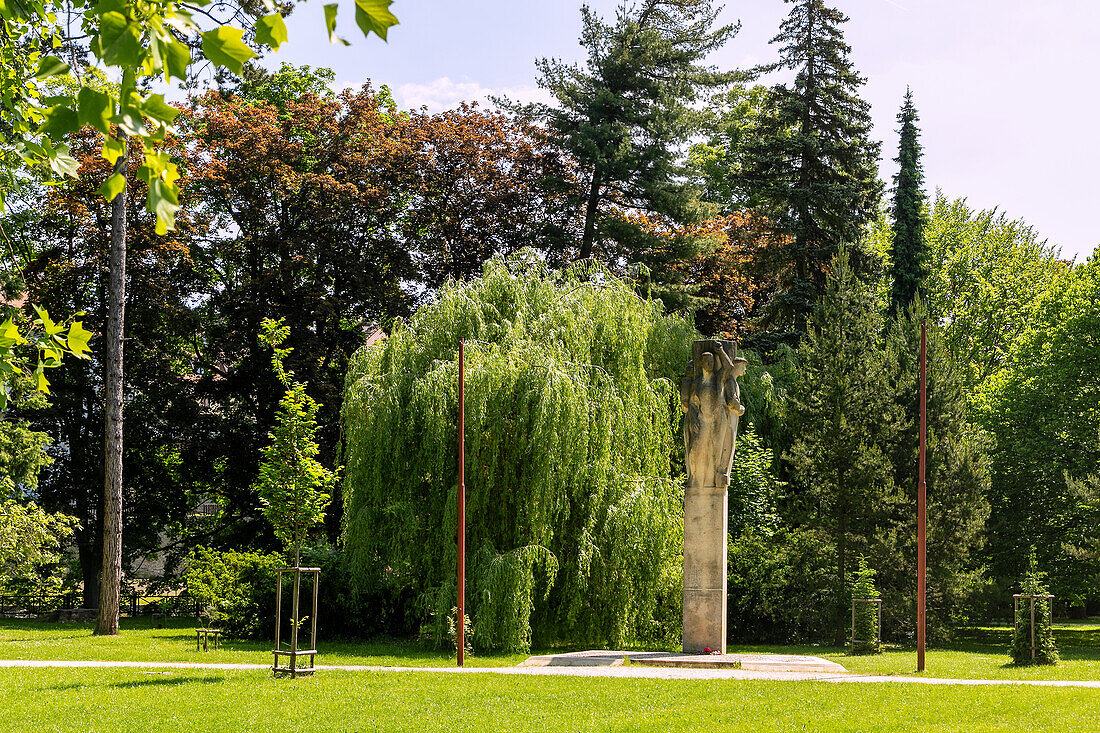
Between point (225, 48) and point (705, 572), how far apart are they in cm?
1707

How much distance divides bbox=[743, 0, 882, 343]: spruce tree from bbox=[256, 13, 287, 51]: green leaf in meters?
32.7

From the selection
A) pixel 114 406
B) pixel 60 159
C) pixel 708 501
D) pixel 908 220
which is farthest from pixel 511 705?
pixel 908 220

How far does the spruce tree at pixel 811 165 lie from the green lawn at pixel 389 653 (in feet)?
41.7

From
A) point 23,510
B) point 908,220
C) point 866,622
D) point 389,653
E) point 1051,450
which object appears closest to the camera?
point 389,653

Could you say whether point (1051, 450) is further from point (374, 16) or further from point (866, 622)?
point (374, 16)

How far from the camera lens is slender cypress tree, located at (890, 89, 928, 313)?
39750 mm

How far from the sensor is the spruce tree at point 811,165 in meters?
34.9

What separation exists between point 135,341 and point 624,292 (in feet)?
51.1

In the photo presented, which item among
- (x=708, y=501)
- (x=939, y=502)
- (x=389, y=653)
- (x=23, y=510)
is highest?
(x=708, y=501)

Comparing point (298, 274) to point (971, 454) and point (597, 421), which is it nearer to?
point (597, 421)

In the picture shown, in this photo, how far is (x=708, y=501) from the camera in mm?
19312

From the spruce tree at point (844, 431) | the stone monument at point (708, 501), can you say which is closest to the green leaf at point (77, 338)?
the stone monument at point (708, 501)

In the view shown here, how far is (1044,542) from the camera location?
3038 centimetres

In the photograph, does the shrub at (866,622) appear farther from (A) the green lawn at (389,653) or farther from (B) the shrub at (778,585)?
(B) the shrub at (778,585)
